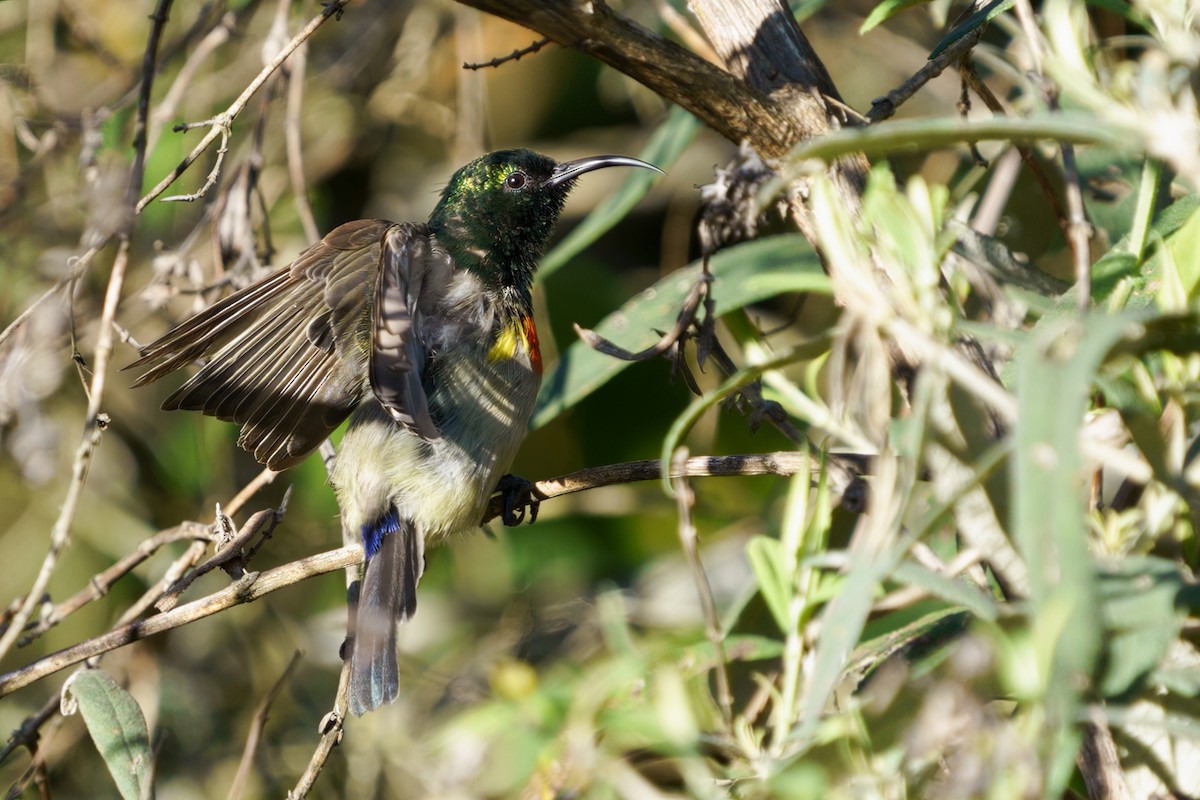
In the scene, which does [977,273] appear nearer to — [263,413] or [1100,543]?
[1100,543]

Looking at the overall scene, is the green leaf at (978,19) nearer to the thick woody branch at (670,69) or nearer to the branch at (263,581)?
the thick woody branch at (670,69)

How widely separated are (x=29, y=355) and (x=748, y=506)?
2454 mm

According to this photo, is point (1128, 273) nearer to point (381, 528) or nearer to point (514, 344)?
point (514, 344)

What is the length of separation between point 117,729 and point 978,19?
204 cm

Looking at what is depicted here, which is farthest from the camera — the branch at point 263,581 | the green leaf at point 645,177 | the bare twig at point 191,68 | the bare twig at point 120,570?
the bare twig at point 191,68

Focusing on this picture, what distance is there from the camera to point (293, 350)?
310cm

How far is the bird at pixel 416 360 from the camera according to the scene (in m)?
2.94

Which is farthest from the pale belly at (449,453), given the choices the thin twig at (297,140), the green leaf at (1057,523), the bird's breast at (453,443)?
the green leaf at (1057,523)

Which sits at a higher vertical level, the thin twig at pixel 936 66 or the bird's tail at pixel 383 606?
the thin twig at pixel 936 66

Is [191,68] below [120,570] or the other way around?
the other way around

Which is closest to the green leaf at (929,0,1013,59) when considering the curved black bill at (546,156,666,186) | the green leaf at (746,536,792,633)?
the green leaf at (746,536,792,633)

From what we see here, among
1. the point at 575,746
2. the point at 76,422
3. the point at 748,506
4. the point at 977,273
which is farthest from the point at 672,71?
the point at 76,422

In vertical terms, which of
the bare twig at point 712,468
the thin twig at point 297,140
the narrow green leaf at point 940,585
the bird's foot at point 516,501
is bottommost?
the bird's foot at point 516,501

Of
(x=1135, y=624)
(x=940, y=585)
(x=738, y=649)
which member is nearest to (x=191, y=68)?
(x=738, y=649)
